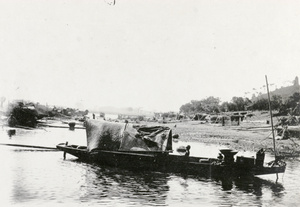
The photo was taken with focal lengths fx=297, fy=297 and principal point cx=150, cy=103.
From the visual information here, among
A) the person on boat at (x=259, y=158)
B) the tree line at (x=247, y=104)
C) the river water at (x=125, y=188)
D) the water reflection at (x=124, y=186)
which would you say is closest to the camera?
the river water at (x=125, y=188)

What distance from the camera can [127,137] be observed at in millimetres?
20047

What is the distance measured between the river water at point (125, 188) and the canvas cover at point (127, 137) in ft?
5.35

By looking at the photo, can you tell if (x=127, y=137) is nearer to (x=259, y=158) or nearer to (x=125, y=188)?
(x=125, y=188)

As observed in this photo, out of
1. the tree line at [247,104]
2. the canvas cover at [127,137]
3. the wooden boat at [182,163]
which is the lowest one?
the wooden boat at [182,163]

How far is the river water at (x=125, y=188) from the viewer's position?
13359mm

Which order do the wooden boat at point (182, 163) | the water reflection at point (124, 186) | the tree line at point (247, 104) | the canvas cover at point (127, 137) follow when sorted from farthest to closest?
the tree line at point (247, 104)
the canvas cover at point (127, 137)
the wooden boat at point (182, 163)
the water reflection at point (124, 186)

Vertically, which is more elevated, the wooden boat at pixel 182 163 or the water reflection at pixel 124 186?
the wooden boat at pixel 182 163

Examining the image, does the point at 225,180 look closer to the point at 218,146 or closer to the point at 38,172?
the point at 38,172

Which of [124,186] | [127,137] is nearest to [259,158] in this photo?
[124,186]

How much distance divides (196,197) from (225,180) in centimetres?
400

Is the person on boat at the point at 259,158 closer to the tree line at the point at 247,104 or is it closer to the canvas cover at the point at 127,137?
the canvas cover at the point at 127,137

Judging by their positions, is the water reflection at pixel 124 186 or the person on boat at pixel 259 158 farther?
Answer: the person on boat at pixel 259 158

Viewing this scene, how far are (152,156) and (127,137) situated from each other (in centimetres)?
218

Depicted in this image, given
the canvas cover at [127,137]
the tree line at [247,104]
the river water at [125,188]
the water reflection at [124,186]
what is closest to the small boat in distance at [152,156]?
the canvas cover at [127,137]
